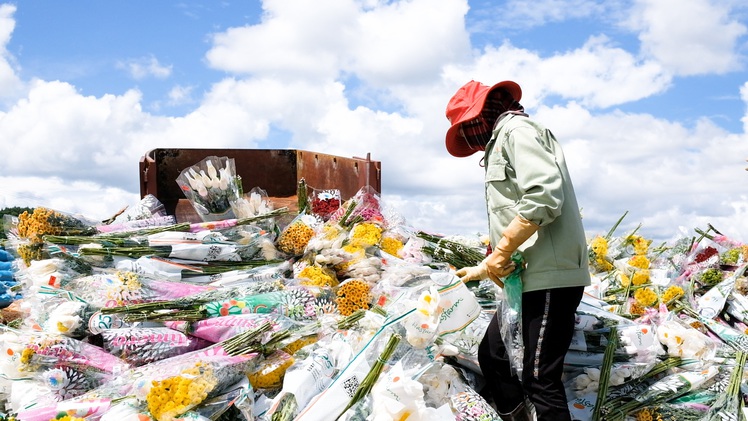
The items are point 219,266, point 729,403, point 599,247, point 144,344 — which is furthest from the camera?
point 599,247

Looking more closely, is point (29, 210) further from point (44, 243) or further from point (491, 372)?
point (491, 372)

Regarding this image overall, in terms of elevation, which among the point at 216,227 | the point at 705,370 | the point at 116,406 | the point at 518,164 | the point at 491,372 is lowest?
the point at 705,370

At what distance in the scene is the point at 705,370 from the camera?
12.3 ft

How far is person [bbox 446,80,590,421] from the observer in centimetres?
281

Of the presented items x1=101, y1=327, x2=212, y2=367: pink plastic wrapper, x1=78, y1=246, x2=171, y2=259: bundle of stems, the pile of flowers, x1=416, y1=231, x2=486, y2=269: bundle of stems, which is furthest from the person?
x1=78, y1=246, x2=171, y2=259: bundle of stems

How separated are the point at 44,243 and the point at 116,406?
5.65 feet

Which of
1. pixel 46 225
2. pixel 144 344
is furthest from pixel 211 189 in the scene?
pixel 144 344

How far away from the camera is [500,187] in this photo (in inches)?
119

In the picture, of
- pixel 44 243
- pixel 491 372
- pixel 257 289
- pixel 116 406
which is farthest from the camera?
pixel 44 243

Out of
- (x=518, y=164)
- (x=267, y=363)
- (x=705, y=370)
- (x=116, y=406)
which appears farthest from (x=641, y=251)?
(x=116, y=406)

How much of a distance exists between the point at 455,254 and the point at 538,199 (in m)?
1.62

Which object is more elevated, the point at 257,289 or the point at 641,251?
the point at 257,289

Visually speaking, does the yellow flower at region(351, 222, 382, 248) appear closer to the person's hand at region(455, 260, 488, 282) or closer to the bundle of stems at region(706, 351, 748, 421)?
the person's hand at region(455, 260, 488, 282)

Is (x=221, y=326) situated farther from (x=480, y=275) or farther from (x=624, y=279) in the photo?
(x=624, y=279)
